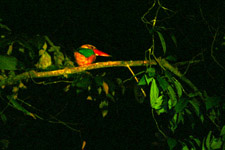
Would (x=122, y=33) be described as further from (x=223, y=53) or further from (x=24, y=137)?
(x=24, y=137)

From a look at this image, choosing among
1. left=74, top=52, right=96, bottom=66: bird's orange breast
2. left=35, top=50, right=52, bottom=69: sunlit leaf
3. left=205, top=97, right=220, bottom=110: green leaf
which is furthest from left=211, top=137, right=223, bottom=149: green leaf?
left=35, top=50, right=52, bottom=69: sunlit leaf

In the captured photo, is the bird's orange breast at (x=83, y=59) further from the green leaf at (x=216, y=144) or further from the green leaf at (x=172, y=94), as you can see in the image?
the green leaf at (x=216, y=144)

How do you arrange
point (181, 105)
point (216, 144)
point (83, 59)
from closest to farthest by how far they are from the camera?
point (181, 105) < point (216, 144) < point (83, 59)

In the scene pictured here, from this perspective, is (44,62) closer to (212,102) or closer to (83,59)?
(83,59)

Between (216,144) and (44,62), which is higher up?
(44,62)

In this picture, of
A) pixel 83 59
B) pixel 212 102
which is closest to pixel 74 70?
pixel 83 59

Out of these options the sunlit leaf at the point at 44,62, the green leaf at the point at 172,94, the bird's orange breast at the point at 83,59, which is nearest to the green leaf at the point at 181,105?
the green leaf at the point at 172,94

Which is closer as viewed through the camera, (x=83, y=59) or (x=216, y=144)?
(x=216, y=144)

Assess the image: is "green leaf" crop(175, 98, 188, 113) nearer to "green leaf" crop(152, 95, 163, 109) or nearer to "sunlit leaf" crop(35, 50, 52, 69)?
"green leaf" crop(152, 95, 163, 109)

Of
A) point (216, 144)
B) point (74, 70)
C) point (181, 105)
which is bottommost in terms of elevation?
point (216, 144)

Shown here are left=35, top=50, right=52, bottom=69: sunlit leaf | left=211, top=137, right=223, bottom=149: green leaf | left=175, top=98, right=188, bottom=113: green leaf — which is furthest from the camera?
left=35, top=50, right=52, bottom=69: sunlit leaf

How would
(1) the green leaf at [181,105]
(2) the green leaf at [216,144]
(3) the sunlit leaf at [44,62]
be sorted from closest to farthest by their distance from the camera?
(1) the green leaf at [181,105] < (2) the green leaf at [216,144] < (3) the sunlit leaf at [44,62]

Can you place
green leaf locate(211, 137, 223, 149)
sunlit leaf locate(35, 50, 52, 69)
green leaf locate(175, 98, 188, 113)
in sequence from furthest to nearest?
sunlit leaf locate(35, 50, 52, 69) → green leaf locate(211, 137, 223, 149) → green leaf locate(175, 98, 188, 113)

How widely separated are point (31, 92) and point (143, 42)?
1.06 m
